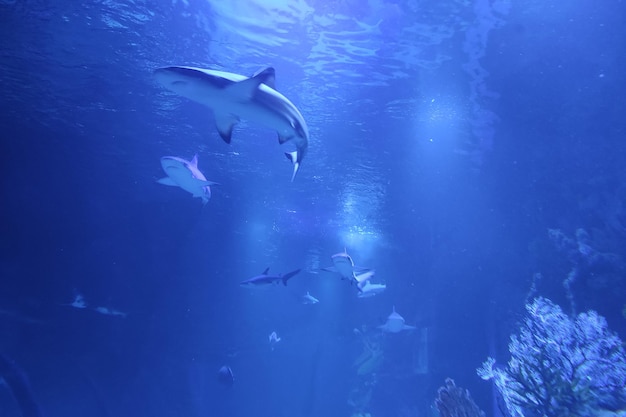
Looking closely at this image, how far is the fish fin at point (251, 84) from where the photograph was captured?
4.46 metres

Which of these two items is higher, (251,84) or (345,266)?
(251,84)

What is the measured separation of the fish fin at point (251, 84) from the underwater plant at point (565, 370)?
26.2 ft

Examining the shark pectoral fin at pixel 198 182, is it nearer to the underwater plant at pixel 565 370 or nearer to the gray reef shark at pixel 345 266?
the gray reef shark at pixel 345 266

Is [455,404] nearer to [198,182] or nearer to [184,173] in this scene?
[198,182]

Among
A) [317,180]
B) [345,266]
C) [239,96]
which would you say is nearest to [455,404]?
[345,266]

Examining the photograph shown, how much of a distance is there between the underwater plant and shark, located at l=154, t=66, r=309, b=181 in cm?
703

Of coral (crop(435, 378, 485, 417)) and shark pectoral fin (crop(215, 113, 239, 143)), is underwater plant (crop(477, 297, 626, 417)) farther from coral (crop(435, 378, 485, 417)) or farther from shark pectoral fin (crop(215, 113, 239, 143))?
shark pectoral fin (crop(215, 113, 239, 143))

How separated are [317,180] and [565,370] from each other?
424 inches

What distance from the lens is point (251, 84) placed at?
4527 mm

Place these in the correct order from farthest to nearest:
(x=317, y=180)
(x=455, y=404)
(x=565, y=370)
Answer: (x=317, y=180) → (x=455, y=404) → (x=565, y=370)

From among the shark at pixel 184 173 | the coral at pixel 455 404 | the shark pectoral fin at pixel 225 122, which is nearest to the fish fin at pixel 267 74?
the shark pectoral fin at pixel 225 122

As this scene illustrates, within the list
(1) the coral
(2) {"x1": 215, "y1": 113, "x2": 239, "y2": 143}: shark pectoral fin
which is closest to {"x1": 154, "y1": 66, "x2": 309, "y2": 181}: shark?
(2) {"x1": 215, "y1": 113, "x2": 239, "y2": 143}: shark pectoral fin

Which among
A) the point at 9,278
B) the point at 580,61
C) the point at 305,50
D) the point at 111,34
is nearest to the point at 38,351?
the point at 9,278

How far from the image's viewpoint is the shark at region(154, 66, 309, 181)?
14.6 ft
